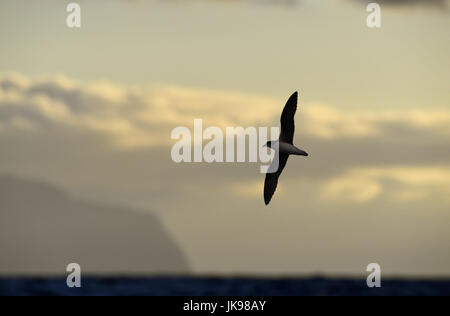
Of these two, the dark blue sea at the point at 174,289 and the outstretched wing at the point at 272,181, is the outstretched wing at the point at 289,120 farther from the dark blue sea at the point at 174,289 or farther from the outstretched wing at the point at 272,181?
the dark blue sea at the point at 174,289

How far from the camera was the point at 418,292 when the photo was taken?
286 feet

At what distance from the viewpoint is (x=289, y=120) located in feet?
134

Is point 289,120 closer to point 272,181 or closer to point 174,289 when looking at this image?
point 272,181

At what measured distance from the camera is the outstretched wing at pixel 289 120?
4075cm

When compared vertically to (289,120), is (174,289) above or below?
below

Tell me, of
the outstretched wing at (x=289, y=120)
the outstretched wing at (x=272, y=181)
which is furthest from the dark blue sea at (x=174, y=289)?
the outstretched wing at (x=289, y=120)

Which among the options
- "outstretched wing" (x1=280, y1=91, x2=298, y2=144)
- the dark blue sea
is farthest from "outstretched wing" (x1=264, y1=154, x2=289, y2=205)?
the dark blue sea

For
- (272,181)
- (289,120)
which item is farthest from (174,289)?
(289,120)

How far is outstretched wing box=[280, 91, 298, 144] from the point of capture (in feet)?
134

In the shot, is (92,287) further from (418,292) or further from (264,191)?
(264,191)

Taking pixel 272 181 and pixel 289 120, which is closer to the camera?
pixel 289 120
